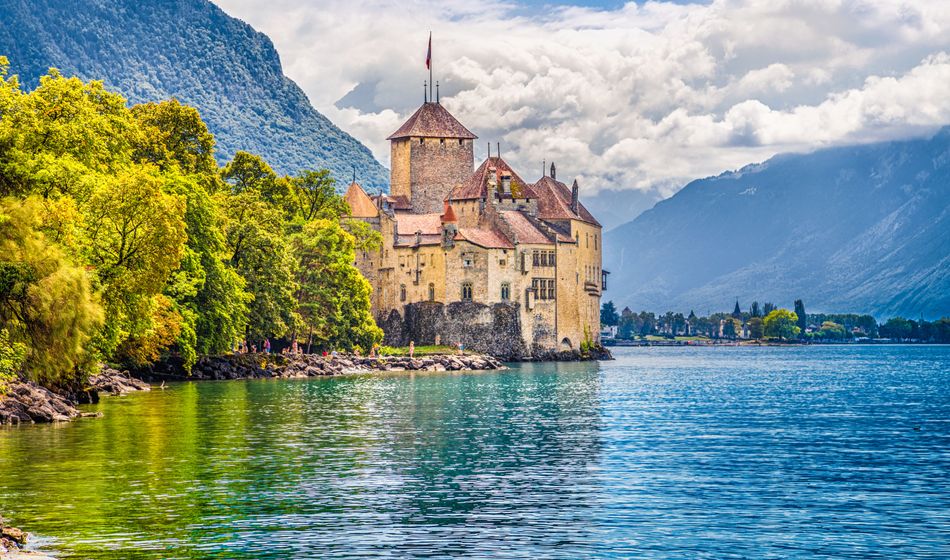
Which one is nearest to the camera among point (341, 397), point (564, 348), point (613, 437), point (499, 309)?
point (613, 437)

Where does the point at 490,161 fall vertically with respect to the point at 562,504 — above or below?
above

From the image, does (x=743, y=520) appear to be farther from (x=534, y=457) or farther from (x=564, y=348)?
(x=564, y=348)

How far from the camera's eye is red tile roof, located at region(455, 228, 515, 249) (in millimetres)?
131500

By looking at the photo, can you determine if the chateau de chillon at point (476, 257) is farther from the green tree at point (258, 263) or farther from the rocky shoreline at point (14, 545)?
the rocky shoreline at point (14, 545)

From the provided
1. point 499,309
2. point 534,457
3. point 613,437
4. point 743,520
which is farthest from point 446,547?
point 499,309

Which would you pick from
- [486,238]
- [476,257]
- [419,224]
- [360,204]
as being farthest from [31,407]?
[360,204]

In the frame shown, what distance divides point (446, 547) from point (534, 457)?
48.1 feet

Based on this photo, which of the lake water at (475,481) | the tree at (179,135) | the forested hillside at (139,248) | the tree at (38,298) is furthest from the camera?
the tree at (179,135)

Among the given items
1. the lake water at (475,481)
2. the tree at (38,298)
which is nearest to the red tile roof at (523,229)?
the lake water at (475,481)

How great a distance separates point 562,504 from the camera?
3138 centimetres

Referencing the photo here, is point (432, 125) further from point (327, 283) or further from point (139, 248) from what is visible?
point (139, 248)

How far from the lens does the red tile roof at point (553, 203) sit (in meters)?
143

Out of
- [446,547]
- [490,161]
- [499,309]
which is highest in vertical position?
[490,161]

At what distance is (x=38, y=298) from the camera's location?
1531 inches
